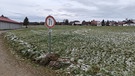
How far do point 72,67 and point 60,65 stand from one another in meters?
0.61

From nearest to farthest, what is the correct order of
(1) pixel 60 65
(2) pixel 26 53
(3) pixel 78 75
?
(3) pixel 78 75 → (1) pixel 60 65 → (2) pixel 26 53

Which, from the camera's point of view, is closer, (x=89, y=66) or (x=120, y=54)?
(x=89, y=66)

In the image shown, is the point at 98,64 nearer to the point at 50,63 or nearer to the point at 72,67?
the point at 72,67

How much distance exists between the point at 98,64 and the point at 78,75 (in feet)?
5.23

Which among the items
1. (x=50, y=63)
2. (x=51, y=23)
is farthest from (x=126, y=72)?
(x=51, y=23)

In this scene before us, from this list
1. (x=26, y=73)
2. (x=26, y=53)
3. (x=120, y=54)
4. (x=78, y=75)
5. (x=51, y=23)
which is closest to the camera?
(x=78, y=75)

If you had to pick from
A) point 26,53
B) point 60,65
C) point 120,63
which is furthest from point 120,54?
point 26,53

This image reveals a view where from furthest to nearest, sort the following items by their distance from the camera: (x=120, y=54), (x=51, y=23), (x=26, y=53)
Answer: (x=26, y=53), (x=120, y=54), (x=51, y=23)

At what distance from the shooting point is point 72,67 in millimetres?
7613

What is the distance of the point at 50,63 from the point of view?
8.38 meters

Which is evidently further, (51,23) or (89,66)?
(51,23)

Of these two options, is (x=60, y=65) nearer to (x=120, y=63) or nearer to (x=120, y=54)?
(x=120, y=63)

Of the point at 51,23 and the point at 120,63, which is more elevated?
the point at 51,23

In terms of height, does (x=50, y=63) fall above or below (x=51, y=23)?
below
